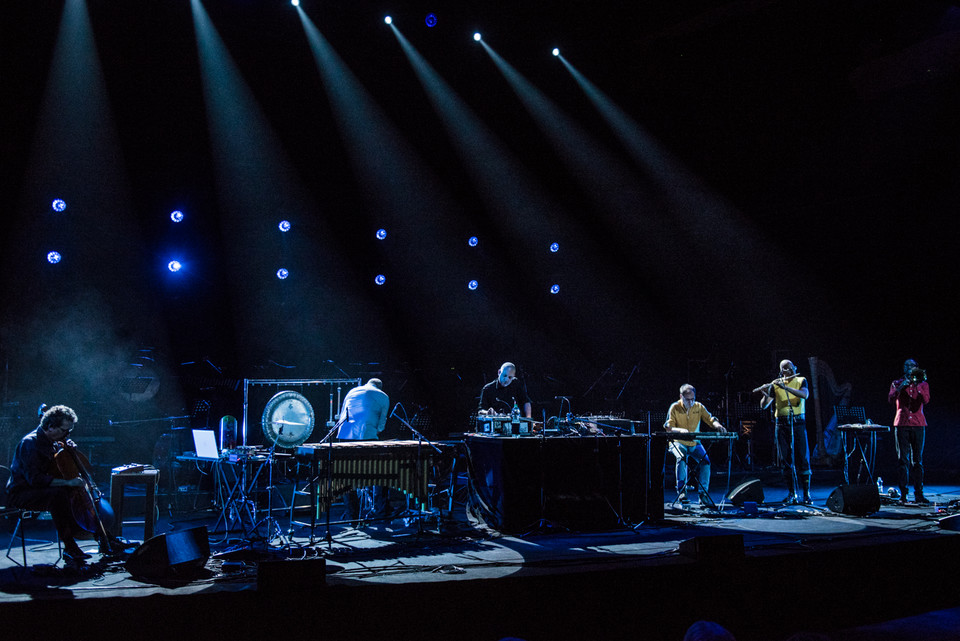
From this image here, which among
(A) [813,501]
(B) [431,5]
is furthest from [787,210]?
(B) [431,5]

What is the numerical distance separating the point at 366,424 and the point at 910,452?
24.0ft

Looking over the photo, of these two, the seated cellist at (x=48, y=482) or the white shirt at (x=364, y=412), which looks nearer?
the seated cellist at (x=48, y=482)

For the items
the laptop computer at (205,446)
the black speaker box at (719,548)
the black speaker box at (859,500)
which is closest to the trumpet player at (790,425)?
the black speaker box at (859,500)

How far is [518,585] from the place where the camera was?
4.89 metres

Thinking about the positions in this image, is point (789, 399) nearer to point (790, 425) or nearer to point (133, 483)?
point (790, 425)

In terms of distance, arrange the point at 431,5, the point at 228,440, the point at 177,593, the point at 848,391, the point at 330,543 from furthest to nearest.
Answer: the point at 848,391 < the point at 431,5 < the point at 228,440 < the point at 330,543 < the point at 177,593

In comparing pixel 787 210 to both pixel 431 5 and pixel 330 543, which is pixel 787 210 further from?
pixel 330 543

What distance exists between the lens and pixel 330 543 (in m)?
6.47

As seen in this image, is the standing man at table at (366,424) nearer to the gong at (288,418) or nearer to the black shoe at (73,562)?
the gong at (288,418)

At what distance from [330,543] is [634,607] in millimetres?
2921

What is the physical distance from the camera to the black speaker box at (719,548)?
5227mm

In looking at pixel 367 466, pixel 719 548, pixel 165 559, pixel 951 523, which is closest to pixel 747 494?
pixel 951 523

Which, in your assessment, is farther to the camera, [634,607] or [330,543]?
[330,543]

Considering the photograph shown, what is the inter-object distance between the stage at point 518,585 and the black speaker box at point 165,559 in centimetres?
6
